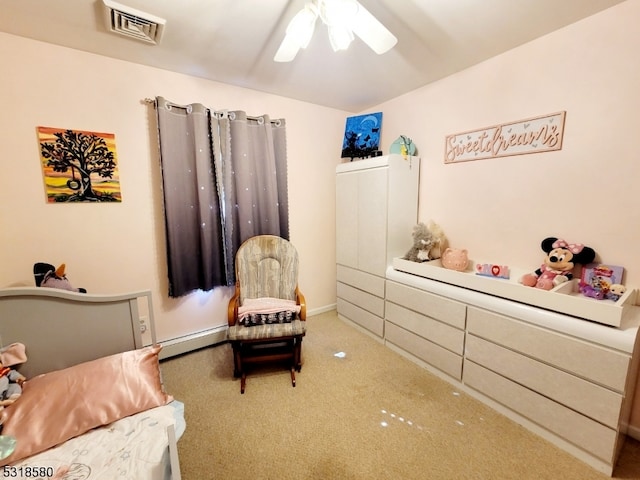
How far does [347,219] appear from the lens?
2.91 metres

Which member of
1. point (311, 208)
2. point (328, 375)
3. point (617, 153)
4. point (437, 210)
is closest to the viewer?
point (617, 153)

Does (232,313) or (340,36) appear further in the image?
(232,313)

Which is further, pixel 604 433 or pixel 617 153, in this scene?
pixel 617 153

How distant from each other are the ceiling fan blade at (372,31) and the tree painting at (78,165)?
1.93 metres

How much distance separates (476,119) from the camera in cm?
218

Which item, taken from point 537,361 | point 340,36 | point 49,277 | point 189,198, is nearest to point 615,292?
point 537,361

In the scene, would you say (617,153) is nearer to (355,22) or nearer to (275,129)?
(355,22)

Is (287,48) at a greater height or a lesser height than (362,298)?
greater

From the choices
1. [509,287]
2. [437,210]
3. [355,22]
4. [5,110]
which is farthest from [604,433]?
[5,110]

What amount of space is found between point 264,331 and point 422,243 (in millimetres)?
1517

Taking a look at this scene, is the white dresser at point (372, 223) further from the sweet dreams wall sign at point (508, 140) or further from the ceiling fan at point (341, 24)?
the ceiling fan at point (341, 24)

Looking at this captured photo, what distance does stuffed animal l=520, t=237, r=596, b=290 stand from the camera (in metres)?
1.68

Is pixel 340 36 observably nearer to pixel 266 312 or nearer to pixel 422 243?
pixel 422 243

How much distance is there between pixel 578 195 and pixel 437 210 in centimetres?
99
